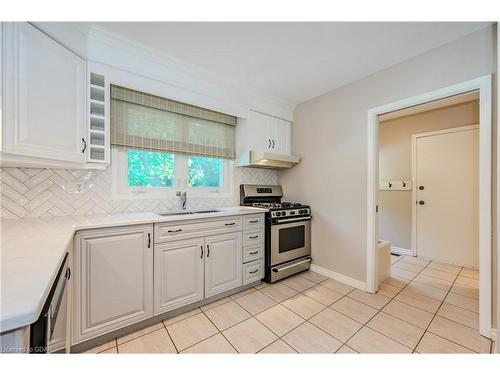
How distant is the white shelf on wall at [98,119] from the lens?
1.78m

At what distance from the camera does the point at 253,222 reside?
2.48 meters

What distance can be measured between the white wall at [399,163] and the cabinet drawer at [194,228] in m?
3.09

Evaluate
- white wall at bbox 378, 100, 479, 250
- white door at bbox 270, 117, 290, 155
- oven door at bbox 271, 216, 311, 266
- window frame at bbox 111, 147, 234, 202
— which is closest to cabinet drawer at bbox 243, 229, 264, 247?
oven door at bbox 271, 216, 311, 266

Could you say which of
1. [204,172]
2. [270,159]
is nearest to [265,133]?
[270,159]

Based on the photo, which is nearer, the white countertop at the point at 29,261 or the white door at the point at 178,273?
the white countertop at the point at 29,261

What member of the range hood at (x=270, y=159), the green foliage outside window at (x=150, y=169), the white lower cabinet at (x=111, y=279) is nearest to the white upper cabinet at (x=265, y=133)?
the range hood at (x=270, y=159)

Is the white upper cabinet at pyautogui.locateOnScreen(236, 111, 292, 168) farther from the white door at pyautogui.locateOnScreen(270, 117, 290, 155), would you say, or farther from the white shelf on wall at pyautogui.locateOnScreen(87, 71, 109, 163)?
the white shelf on wall at pyautogui.locateOnScreen(87, 71, 109, 163)

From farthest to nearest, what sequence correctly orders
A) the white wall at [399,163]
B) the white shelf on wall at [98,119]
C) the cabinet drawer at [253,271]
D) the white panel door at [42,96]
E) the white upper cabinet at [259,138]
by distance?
the white wall at [399,163]
the white upper cabinet at [259,138]
the cabinet drawer at [253,271]
the white shelf on wall at [98,119]
the white panel door at [42,96]

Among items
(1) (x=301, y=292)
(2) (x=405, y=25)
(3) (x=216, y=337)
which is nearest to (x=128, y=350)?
(3) (x=216, y=337)

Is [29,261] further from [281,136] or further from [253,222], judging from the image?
[281,136]

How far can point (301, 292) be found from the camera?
2.38m

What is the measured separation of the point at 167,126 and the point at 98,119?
679mm

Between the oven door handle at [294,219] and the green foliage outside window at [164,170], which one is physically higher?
the green foliage outside window at [164,170]

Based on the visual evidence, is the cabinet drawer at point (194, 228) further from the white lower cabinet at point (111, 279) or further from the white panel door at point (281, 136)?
the white panel door at point (281, 136)
